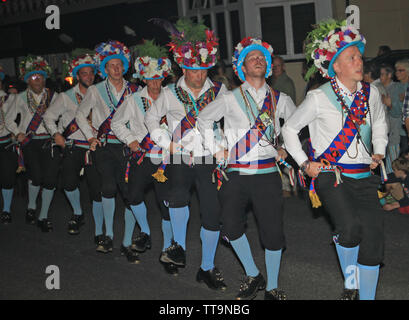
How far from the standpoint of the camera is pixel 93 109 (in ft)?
25.1

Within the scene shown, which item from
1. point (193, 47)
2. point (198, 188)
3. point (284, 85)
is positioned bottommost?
point (198, 188)

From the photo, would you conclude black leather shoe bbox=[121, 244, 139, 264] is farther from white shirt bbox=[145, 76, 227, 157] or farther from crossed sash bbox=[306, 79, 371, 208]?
crossed sash bbox=[306, 79, 371, 208]

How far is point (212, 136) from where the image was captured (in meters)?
5.68

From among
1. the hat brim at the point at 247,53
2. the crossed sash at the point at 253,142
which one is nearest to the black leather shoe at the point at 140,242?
the crossed sash at the point at 253,142

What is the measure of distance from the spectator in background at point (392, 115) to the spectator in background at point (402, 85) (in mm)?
42

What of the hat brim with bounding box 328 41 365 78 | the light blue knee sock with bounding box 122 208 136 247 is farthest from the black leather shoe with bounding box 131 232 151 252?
the hat brim with bounding box 328 41 365 78

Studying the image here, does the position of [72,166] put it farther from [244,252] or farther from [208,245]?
[244,252]

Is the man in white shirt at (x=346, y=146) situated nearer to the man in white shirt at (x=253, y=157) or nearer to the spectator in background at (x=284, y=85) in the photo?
the man in white shirt at (x=253, y=157)

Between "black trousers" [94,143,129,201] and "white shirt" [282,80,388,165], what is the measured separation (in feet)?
8.83

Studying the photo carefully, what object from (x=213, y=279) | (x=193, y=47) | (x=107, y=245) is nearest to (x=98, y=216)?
(x=107, y=245)

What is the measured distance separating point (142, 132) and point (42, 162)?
2.56 m

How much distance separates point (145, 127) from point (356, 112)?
2739mm

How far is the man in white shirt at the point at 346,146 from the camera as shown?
489 cm

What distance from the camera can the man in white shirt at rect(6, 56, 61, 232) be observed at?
8922mm
